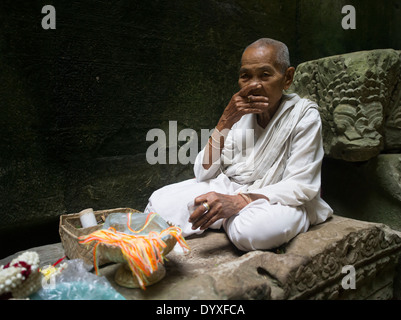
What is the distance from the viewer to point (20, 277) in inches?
49.1

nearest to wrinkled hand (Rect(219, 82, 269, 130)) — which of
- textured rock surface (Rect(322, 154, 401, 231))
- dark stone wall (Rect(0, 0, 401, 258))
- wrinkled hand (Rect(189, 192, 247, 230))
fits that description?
wrinkled hand (Rect(189, 192, 247, 230))

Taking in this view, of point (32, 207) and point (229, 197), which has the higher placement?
point (229, 197)

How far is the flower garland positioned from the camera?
1.23 meters

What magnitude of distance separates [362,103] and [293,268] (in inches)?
60.6

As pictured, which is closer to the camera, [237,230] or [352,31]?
[237,230]

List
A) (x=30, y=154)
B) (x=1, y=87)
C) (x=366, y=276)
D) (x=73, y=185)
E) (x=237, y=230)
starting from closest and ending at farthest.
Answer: (x=237, y=230), (x=366, y=276), (x=1, y=87), (x=30, y=154), (x=73, y=185)

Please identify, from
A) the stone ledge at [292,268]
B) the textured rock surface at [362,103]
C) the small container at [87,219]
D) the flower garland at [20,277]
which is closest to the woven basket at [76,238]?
the small container at [87,219]

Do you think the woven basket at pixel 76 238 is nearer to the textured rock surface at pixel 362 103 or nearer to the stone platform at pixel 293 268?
the stone platform at pixel 293 268

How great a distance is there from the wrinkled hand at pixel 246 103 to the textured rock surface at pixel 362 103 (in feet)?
2.92
